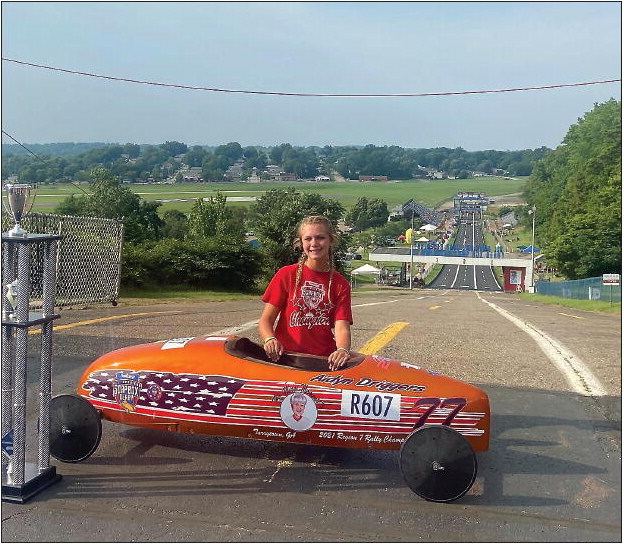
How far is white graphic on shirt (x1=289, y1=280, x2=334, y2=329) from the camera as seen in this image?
5406 mm

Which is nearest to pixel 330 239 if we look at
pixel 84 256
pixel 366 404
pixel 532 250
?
pixel 366 404

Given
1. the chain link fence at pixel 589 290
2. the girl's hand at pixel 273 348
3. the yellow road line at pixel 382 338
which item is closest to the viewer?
the girl's hand at pixel 273 348

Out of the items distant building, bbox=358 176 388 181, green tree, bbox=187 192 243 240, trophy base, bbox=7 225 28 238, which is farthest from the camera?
distant building, bbox=358 176 388 181

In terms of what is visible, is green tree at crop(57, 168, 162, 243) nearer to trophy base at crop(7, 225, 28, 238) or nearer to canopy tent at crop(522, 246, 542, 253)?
trophy base at crop(7, 225, 28, 238)

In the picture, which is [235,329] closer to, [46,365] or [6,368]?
[46,365]

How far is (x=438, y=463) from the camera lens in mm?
4523

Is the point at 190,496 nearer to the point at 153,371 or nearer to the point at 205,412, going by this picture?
the point at 205,412

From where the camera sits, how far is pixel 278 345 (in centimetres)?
521

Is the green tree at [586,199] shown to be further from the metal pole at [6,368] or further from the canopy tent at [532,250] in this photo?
the metal pole at [6,368]

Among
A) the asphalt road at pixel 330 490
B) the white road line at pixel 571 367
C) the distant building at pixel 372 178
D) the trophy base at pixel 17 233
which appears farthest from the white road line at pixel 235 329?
the distant building at pixel 372 178

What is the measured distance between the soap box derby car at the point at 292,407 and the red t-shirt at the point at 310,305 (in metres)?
0.30

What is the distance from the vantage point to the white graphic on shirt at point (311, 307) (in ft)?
17.7

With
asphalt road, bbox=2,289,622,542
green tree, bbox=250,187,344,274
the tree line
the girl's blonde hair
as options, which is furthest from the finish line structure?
the girl's blonde hair

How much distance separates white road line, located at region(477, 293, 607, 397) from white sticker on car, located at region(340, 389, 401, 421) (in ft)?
12.5
